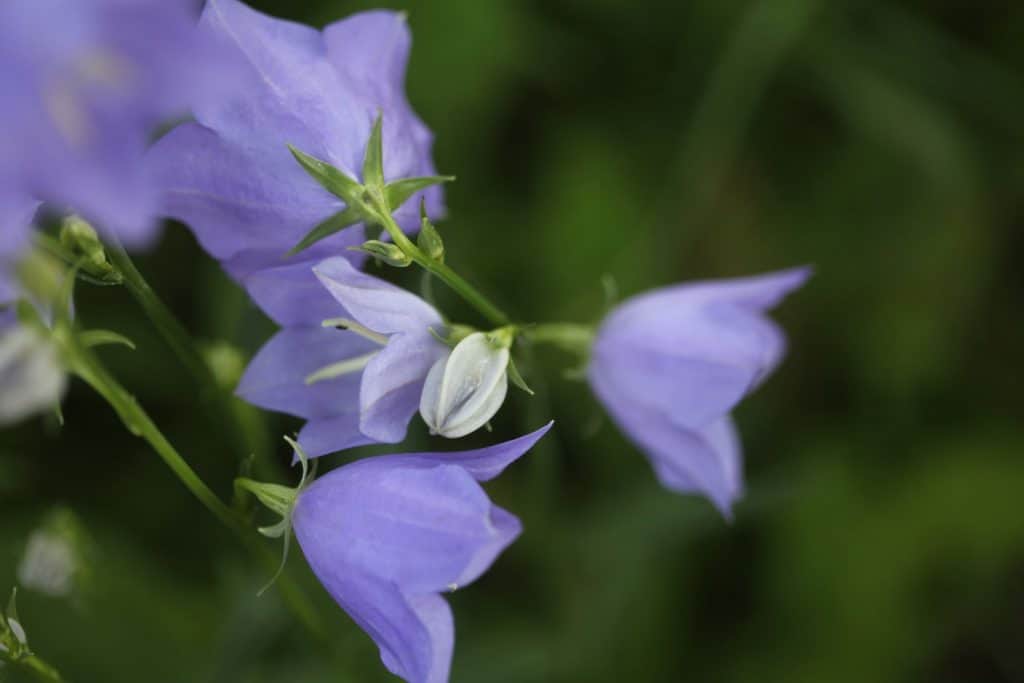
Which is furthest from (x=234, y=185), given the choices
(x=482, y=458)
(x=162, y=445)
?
(x=482, y=458)

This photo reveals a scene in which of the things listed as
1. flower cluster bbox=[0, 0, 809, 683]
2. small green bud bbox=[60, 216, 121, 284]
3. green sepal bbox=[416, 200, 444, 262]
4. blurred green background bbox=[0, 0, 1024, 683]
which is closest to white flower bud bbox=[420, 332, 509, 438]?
flower cluster bbox=[0, 0, 809, 683]

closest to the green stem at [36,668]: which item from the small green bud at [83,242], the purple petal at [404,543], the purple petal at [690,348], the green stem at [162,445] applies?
the green stem at [162,445]

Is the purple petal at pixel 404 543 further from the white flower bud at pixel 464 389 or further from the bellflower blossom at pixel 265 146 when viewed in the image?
the bellflower blossom at pixel 265 146

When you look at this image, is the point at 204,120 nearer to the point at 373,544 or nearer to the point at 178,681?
the point at 373,544

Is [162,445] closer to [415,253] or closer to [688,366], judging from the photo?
[415,253]

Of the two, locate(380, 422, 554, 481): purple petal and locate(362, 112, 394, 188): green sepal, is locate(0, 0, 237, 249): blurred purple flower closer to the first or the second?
locate(362, 112, 394, 188): green sepal

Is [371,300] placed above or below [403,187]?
below
